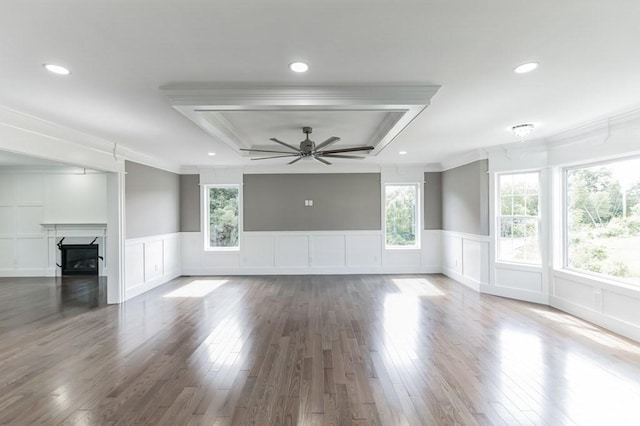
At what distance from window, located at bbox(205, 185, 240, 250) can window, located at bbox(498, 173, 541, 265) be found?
5452 millimetres

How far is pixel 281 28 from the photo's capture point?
6.20ft

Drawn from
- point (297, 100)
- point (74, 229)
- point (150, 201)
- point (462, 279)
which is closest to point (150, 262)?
point (150, 201)

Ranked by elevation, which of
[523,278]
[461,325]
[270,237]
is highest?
[270,237]

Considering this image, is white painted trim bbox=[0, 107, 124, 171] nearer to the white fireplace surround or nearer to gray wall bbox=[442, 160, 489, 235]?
the white fireplace surround

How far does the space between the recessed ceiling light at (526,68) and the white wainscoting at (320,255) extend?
16.5ft

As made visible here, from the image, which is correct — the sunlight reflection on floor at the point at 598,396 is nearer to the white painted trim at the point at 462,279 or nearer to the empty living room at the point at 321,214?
the empty living room at the point at 321,214

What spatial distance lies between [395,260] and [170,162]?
5.39m

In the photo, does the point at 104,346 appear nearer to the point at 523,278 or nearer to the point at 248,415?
the point at 248,415

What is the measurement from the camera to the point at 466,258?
6.08 metres

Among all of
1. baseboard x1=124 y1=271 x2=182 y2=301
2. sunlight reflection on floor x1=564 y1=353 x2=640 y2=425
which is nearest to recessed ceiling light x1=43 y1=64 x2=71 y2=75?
baseboard x1=124 y1=271 x2=182 y2=301

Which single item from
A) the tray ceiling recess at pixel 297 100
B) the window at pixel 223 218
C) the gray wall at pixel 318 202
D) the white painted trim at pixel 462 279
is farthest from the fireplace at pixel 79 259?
the white painted trim at pixel 462 279

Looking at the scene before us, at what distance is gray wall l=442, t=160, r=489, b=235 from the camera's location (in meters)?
5.51

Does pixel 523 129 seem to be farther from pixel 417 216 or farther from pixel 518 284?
pixel 417 216

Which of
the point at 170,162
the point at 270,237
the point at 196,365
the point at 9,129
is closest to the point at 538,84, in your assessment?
the point at 196,365
